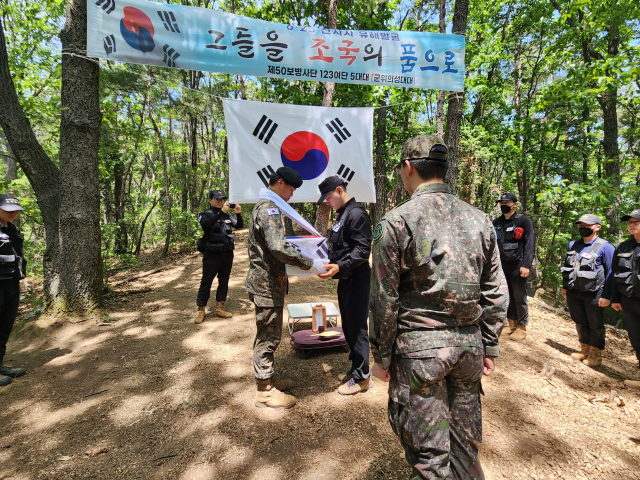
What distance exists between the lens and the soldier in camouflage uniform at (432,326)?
1.54 m

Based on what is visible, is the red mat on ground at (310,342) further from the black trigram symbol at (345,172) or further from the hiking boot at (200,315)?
the black trigram symbol at (345,172)

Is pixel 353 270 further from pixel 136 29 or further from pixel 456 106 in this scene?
pixel 136 29

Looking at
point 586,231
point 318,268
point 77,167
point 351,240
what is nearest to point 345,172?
point 351,240

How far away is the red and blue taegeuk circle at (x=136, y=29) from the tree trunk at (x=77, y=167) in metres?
1.47

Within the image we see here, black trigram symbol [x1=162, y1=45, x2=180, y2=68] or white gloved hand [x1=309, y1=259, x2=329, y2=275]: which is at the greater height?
black trigram symbol [x1=162, y1=45, x2=180, y2=68]

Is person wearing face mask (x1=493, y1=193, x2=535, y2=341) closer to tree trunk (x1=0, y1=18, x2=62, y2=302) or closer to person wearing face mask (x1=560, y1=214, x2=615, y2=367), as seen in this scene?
person wearing face mask (x1=560, y1=214, x2=615, y2=367)

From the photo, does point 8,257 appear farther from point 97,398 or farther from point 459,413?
point 459,413

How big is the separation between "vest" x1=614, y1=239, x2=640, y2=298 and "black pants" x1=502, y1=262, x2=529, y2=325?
1.06 metres

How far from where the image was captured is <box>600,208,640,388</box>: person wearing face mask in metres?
3.62

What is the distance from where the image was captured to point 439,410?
156cm

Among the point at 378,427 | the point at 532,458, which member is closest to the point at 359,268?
the point at 378,427

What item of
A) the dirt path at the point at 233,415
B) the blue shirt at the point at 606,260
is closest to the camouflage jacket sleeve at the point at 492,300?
the dirt path at the point at 233,415

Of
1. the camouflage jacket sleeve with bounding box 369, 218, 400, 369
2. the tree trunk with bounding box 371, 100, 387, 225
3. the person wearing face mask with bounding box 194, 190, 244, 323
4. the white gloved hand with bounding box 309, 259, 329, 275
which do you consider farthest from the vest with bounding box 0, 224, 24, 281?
the tree trunk with bounding box 371, 100, 387, 225

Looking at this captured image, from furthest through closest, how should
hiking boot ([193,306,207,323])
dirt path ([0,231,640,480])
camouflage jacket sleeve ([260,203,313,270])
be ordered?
1. hiking boot ([193,306,207,323])
2. camouflage jacket sleeve ([260,203,313,270])
3. dirt path ([0,231,640,480])
